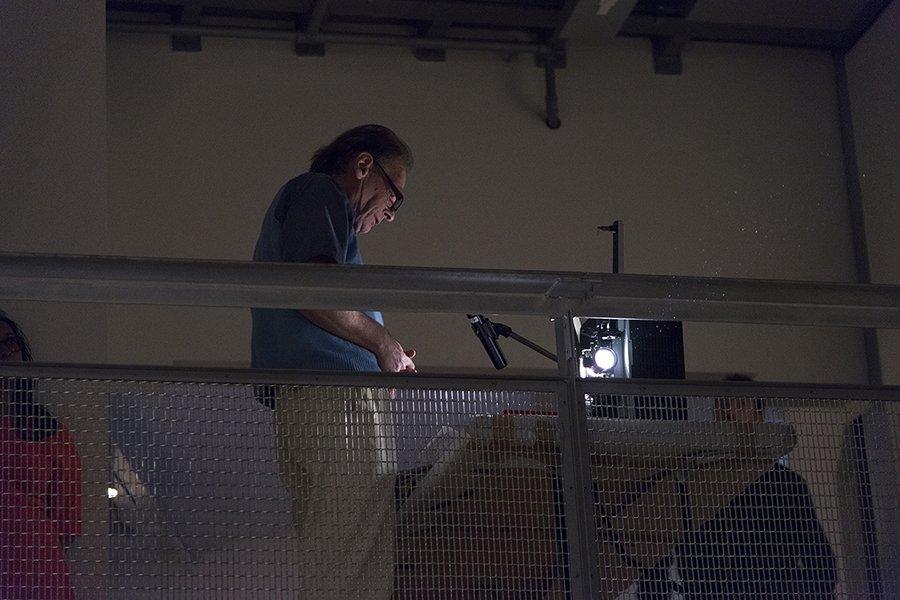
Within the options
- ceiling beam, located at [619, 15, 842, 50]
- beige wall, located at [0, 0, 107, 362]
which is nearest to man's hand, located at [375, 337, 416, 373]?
beige wall, located at [0, 0, 107, 362]

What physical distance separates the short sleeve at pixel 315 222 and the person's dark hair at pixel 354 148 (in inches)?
12.0

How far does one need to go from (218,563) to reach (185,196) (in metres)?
4.34

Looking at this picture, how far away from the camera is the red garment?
1520mm

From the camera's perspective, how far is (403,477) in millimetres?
1668

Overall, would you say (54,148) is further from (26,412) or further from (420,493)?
(420,493)

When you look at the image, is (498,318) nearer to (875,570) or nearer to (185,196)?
(185,196)

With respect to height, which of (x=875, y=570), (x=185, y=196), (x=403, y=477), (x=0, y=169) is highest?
(x=185, y=196)

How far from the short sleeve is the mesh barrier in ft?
1.62

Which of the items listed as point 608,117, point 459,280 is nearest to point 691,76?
point 608,117

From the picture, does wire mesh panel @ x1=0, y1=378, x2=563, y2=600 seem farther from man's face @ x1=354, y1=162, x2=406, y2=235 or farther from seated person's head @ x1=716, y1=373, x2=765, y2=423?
man's face @ x1=354, y1=162, x2=406, y2=235

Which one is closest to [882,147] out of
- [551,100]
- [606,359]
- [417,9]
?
[551,100]

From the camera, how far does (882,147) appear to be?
624cm

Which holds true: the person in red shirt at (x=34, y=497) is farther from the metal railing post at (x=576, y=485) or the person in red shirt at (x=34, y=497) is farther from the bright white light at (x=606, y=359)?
the bright white light at (x=606, y=359)

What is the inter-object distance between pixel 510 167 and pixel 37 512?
4.76m
